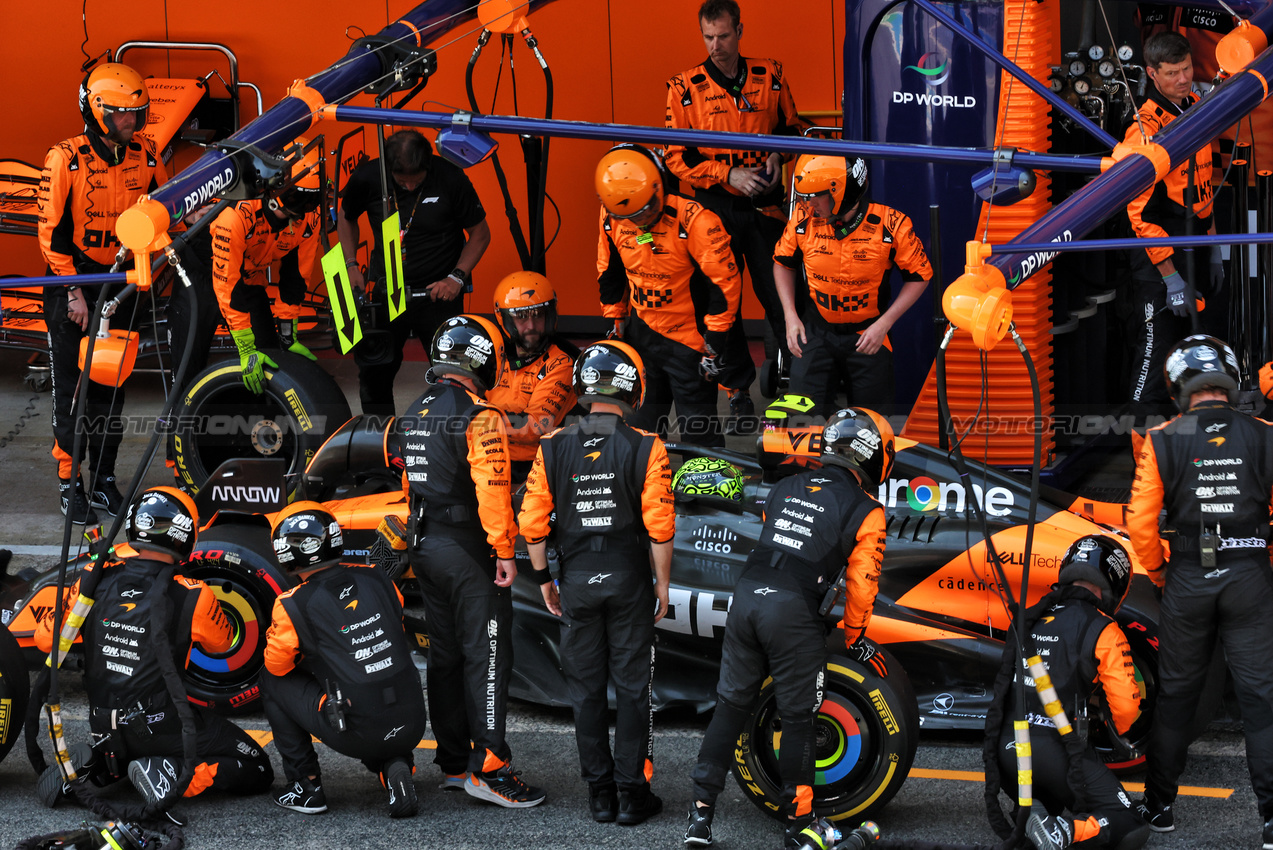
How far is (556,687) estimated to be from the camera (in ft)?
20.9

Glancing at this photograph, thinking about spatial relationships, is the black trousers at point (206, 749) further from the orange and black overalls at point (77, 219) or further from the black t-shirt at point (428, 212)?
the black t-shirt at point (428, 212)

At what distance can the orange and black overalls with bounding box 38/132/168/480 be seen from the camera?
8.16 metres

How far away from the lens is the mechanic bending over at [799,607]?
5.05 m

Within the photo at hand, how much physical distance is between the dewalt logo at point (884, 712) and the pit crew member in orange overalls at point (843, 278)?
8.06 ft

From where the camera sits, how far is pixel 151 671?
5.45 m

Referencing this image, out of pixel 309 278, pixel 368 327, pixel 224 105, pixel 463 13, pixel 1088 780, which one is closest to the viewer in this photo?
pixel 1088 780

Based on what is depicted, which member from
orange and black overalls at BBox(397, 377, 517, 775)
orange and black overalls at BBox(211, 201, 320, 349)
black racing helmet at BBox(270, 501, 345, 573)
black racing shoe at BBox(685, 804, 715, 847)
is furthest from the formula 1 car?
orange and black overalls at BBox(211, 201, 320, 349)

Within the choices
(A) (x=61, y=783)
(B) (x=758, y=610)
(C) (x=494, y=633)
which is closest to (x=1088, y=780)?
(B) (x=758, y=610)

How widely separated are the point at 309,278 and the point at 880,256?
3583 millimetres

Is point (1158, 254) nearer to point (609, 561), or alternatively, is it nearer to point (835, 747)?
point (835, 747)

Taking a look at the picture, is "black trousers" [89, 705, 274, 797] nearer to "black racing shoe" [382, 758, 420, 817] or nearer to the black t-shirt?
"black racing shoe" [382, 758, 420, 817]

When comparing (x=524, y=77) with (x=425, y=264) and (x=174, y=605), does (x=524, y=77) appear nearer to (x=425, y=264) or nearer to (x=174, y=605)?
(x=425, y=264)

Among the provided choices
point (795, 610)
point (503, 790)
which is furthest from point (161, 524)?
point (795, 610)

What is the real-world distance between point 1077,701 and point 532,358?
341 cm
